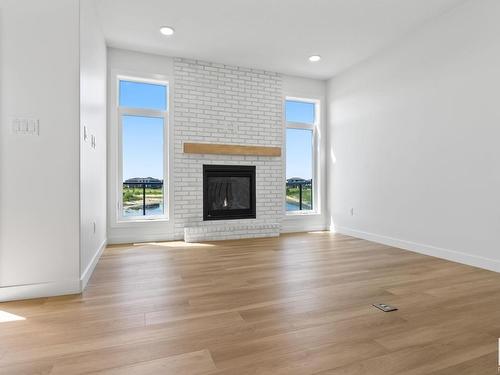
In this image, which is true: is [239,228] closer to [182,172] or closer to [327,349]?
[182,172]

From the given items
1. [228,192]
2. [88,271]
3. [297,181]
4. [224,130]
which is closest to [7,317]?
[88,271]

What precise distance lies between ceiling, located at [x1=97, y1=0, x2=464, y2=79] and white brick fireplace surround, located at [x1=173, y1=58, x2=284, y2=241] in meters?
0.35

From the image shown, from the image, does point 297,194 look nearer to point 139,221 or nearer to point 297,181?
point 297,181

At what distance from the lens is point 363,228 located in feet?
14.5

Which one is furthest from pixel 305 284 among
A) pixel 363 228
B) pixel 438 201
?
pixel 363 228

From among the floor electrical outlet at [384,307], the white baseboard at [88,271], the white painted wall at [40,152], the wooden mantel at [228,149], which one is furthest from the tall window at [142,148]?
the floor electrical outlet at [384,307]

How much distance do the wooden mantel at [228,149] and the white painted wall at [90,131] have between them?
1236 millimetres

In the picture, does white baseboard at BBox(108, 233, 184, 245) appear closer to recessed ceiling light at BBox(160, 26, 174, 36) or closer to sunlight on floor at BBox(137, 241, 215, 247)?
sunlight on floor at BBox(137, 241, 215, 247)

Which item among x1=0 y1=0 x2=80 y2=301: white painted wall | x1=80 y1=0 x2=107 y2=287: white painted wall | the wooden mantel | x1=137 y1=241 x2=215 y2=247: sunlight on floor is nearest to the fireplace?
the wooden mantel

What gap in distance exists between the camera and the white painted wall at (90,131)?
2383mm

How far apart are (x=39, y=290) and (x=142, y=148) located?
8.45ft

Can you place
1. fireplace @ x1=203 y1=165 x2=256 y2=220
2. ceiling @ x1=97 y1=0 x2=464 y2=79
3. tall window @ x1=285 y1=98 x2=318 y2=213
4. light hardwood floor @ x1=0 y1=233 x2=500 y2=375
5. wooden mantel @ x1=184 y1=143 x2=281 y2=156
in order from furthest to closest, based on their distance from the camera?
tall window @ x1=285 y1=98 x2=318 y2=213, fireplace @ x1=203 y1=165 x2=256 y2=220, wooden mantel @ x1=184 y1=143 x2=281 y2=156, ceiling @ x1=97 y1=0 x2=464 y2=79, light hardwood floor @ x1=0 y1=233 x2=500 y2=375

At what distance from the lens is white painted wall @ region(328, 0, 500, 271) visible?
9.25ft

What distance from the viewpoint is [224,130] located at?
4617 millimetres
